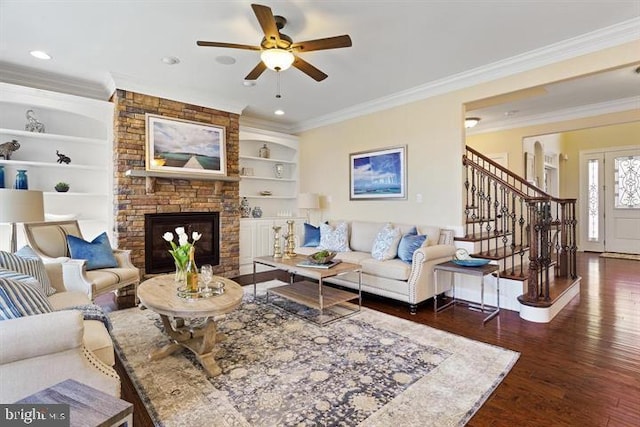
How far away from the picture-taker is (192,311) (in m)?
2.21

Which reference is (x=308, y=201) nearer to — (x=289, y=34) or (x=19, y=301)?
(x=289, y=34)

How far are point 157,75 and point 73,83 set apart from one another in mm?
1308

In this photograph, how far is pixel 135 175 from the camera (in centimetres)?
445

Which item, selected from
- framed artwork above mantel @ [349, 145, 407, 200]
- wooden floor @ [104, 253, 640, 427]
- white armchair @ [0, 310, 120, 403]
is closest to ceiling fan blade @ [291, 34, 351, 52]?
white armchair @ [0, 310, 120, 403]

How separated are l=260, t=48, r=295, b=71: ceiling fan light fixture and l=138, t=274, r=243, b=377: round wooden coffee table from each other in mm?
2029

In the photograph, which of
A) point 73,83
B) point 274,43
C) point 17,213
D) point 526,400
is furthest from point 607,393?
point 73,83

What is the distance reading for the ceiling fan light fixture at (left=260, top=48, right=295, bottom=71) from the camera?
288 cm

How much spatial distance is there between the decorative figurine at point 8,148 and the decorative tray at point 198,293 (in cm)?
334

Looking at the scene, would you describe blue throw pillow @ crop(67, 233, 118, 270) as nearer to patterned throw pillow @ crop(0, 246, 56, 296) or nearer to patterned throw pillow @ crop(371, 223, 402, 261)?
patterned throw pillow @ crop(0, 246, 56, 296)

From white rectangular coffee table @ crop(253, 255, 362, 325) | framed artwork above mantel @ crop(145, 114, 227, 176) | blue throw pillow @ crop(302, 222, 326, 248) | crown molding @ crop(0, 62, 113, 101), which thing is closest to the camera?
white rectangular coffee table @ crop(253, 255, 362, 325)

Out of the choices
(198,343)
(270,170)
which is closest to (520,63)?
(198,343)

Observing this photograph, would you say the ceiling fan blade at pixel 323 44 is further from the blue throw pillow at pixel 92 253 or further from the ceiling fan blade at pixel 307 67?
the blue throw pillow at pixel 92 253

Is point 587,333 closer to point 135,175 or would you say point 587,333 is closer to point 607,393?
point 607,393

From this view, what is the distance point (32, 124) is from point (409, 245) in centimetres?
515
